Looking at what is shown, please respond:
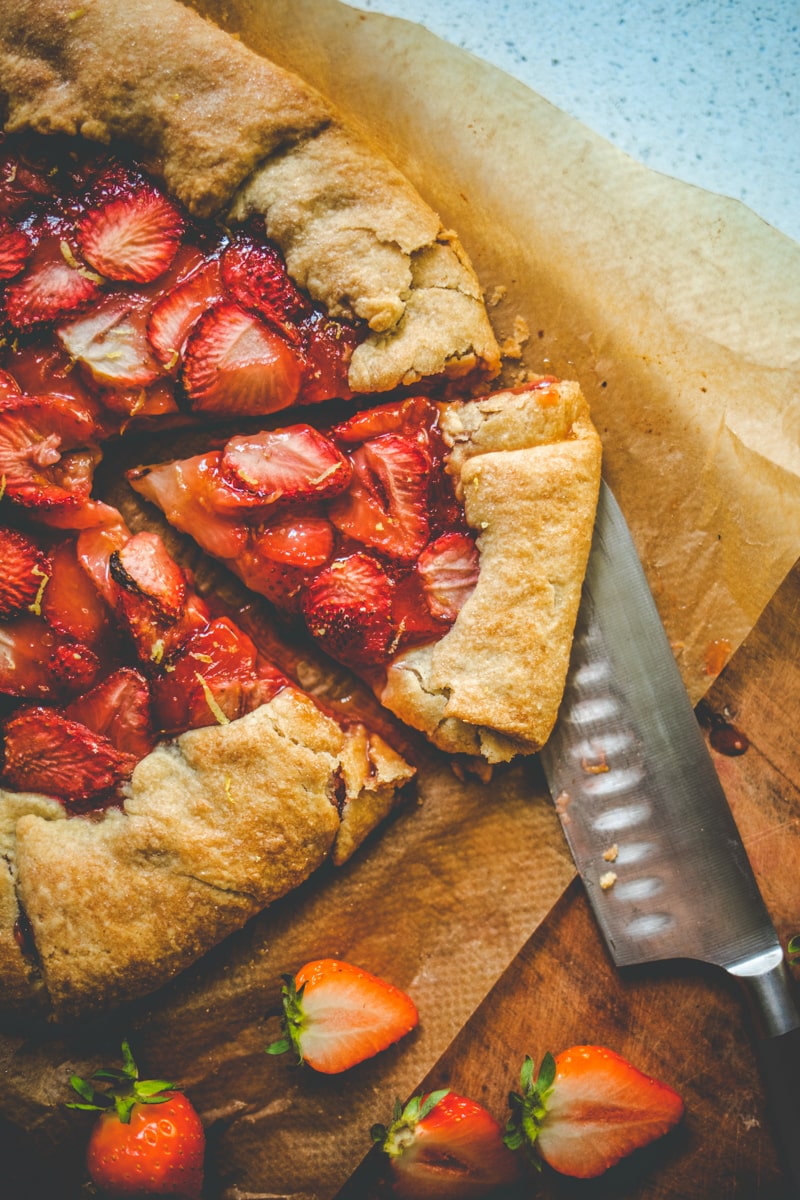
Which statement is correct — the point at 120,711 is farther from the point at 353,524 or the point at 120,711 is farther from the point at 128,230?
the point at 128,230

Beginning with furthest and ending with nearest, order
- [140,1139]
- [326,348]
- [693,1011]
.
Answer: [693,1011] → [326,348] → [140,1139]

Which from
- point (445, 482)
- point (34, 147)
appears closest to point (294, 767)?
point (445, 482)

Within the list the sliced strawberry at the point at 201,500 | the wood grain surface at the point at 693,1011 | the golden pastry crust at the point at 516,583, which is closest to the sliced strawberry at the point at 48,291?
the sliced strawberry at the point at 201,500

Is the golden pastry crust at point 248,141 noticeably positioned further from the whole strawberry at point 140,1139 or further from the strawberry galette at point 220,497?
the whole strawberry at point 140,1139

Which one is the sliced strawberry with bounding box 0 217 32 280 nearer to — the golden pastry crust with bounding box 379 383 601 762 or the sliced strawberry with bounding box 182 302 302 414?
the sliced strawberry with bounding box 182 302 302 414

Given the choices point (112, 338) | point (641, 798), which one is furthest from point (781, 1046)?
point (112, 338)

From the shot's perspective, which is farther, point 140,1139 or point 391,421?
point 391,421

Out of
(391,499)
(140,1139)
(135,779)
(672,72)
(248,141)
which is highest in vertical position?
(672,72)
